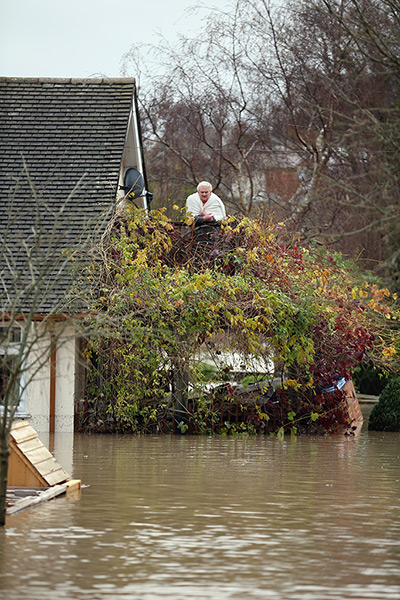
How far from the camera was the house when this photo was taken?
23734 millimetres

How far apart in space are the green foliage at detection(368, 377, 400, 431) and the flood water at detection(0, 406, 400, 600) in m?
8.50

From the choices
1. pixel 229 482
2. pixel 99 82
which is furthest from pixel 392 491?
pixel 99 82

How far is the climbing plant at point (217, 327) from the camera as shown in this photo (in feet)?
72.9

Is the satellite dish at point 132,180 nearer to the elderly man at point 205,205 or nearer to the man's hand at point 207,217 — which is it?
the elderly man at point 205,205

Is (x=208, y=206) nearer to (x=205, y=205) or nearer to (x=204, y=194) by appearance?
(x=205, y=205)

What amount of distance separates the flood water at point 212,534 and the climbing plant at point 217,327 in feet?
18.5

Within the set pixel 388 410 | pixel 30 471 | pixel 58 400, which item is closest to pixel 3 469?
pixel 30 471

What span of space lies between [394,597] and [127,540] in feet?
9.26

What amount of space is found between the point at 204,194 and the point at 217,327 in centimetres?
307

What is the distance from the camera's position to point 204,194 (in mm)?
23984

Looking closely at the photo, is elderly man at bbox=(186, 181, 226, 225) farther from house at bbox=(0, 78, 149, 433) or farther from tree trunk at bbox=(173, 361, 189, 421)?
tree trunk at bbox=(173, 361, 189, 421)

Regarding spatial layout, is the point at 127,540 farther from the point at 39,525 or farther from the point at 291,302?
the point at 291,302

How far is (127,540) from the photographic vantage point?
9.40m

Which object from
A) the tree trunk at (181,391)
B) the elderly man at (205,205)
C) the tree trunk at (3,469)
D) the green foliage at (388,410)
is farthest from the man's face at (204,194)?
the tree trunk at (3,469)
